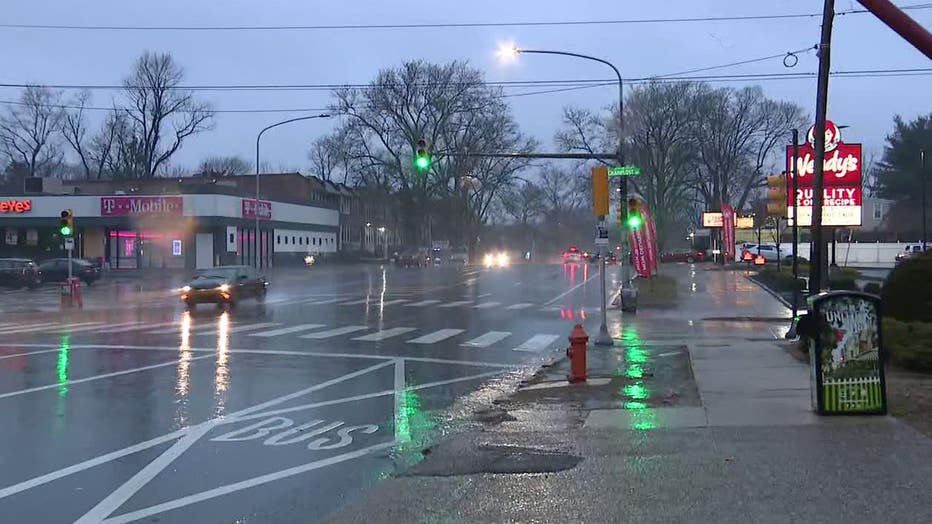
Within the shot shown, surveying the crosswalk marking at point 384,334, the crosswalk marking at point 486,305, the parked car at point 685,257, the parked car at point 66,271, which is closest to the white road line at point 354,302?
the crosswalk marking at point 486,305

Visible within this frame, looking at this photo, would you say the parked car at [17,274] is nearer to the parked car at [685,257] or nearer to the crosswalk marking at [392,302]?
the crosswalk marking at [392,302]

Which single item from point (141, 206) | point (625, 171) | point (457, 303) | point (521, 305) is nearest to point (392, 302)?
point (457, 303)

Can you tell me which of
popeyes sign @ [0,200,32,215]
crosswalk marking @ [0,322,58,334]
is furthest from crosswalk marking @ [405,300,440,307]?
popeyes sign @ [0,200,32,215]

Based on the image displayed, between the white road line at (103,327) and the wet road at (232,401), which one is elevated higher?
the wet road at (232,401)

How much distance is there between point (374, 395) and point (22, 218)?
58.6 m

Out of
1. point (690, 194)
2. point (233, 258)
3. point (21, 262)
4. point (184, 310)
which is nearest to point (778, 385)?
point (184, 310)

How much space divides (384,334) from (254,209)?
46.0m

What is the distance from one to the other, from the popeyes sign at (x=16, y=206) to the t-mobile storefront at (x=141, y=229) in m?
0.07

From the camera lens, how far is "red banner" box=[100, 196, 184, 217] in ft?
199

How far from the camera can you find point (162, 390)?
13.1m

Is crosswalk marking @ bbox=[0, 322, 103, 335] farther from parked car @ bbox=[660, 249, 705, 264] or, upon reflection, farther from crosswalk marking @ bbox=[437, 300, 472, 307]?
parked car @ bbox=[660, 249, 705, 264]

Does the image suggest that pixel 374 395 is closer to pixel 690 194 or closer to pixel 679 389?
pixel 679 389

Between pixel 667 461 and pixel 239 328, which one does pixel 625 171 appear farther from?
pixel 667 461

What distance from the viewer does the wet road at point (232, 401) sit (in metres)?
7.54
